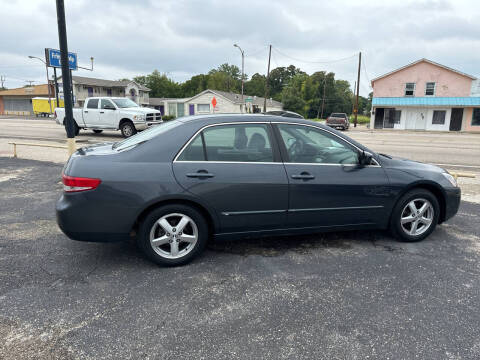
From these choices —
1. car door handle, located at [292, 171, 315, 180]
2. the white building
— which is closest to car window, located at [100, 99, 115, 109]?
car door handle, located at [292, 171, 315, 180]

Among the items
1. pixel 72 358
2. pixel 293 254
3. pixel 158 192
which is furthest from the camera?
pixel 293 254

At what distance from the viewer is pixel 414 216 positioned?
14.0 feet

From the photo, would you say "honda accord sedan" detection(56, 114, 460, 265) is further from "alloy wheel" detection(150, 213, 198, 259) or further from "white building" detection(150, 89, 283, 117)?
"white building" detection(150, 89, 283, 117)

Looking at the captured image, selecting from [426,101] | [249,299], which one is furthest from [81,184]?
[426,101]

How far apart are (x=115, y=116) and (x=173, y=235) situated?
14720mm

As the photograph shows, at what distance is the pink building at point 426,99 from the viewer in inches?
1359

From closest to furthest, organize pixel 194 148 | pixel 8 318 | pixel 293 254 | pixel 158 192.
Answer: pixel 8 318
pixel 158 192
pixel 194 148
pixel 293 254

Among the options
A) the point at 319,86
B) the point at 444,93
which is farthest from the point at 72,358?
the point at 319,86

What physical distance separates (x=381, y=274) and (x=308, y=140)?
1.60 meters

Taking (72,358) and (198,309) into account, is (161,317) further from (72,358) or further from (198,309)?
(72,358)

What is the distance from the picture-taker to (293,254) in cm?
395

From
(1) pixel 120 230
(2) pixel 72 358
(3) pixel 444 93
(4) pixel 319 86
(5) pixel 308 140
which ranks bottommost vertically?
(2) pixel 72 358

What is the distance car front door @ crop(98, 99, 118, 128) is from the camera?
1680 centimetres

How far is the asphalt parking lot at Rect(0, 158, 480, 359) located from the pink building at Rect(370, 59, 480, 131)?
3607 cm
